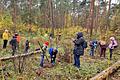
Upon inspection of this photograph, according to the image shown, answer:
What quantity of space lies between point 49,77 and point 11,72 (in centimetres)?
170

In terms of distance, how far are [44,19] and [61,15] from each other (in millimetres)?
17217

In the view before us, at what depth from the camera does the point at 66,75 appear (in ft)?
39.0

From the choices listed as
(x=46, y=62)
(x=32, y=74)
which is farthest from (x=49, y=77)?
(x=46, y=62)

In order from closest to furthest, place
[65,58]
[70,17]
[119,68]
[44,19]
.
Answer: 1. [119,68]
2. [65,58]
3. [44,19]
4. [70,17]

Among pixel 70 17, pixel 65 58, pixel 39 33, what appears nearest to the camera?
pixel 65 58

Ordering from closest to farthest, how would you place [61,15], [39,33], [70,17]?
1. [39,33]
2. [61,15]
3. [70,17]

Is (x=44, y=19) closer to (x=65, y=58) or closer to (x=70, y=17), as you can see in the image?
(x=70, y=17)

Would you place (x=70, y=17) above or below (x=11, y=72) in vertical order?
below

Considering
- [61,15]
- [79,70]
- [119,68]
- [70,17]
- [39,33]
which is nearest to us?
[79,70]

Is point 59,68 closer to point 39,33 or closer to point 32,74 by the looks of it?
point 32,74

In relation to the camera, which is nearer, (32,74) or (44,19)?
(32,74)

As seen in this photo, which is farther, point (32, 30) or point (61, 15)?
point (61, 15)

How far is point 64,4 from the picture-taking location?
250 feet

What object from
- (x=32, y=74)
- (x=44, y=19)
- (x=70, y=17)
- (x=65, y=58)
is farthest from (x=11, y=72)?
(x=70, y=17)
